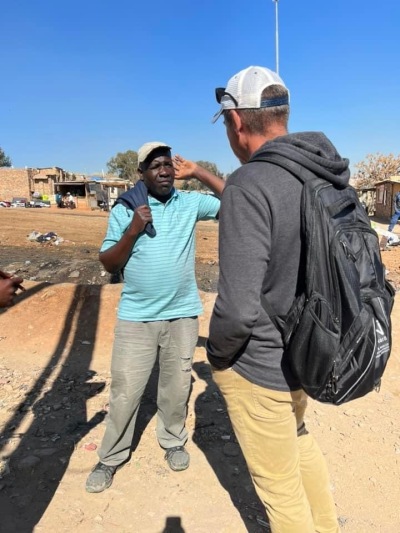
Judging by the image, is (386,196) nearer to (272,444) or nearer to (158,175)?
(158,175)

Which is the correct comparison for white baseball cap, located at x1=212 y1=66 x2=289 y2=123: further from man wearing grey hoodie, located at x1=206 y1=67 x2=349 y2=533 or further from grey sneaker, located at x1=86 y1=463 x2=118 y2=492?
grey sneaker, located at x1=86 y1=463 x2=118 y2=492

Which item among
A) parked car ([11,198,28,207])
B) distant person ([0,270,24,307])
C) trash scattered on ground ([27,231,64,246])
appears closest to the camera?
distant person ([0,270,24,307])

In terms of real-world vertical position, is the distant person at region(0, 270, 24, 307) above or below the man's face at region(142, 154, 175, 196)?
below

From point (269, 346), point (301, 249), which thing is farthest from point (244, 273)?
point (269, 346)

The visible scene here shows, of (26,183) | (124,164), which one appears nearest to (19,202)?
(26,183)

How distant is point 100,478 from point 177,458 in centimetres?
51

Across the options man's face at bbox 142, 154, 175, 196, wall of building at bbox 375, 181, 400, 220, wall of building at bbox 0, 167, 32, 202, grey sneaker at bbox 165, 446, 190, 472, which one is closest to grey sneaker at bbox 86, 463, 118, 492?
grey sneaker at bbox 165, 446, 190, 472

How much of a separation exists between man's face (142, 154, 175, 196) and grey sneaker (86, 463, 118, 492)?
1.77m

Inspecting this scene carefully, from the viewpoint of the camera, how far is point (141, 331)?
8.93 feet

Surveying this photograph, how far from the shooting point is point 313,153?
1.53 metres

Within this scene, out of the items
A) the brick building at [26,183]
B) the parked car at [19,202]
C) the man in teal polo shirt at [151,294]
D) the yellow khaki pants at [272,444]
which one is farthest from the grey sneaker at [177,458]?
the brick building at [26,183]

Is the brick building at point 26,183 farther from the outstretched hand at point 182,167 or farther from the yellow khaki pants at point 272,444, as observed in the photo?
the yellow khaki pants at point 272,444

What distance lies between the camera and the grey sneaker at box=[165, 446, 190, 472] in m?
2.92

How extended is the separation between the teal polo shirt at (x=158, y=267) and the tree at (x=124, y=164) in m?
64.0
